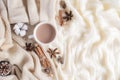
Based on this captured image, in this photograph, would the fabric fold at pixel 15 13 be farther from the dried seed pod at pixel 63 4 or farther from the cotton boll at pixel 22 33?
the dried seed pod at pixel 63 4

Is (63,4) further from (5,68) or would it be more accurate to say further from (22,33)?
(5,68)

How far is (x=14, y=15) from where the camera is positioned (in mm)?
Result: 1008

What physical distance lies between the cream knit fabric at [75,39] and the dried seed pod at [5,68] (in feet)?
0.05

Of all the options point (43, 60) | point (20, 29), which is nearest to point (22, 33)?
point (20, 29)

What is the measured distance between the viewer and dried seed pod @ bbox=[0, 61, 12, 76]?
0.98m

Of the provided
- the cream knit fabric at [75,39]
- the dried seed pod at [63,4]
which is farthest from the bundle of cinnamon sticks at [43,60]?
the dried seed pod at [63,4]

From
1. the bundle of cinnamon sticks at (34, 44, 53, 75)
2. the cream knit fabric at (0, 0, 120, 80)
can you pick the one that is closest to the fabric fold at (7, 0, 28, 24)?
the cream knit fabric at (0, 0, 120, 80)

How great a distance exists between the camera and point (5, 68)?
0.98 m

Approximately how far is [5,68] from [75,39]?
28cm

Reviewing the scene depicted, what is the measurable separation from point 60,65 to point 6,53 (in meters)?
0.20

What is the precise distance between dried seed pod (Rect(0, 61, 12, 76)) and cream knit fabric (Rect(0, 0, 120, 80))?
2 centimetres

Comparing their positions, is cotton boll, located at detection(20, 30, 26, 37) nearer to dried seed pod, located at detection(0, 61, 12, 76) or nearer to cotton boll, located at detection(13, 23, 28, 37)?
cotton boll, located at detection(13, 23, 28, 37)

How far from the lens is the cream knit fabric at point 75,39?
1.00m

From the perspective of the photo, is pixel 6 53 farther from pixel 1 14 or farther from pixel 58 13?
pixel 58 13
